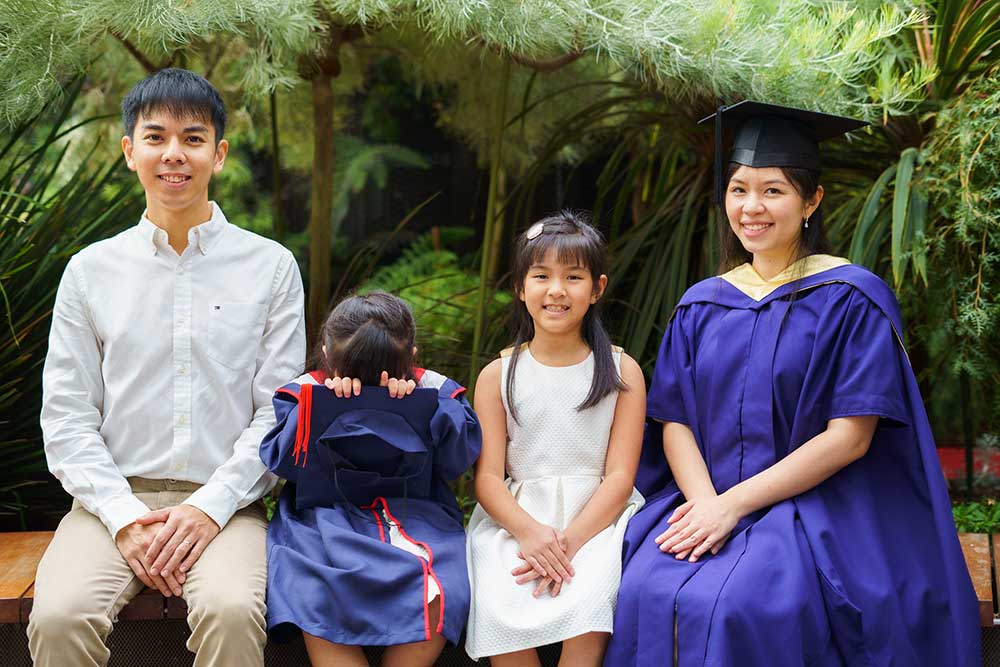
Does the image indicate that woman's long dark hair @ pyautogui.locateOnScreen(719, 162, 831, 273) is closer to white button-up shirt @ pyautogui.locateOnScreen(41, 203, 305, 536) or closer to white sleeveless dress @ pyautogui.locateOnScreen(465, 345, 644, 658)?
white sleeveless dress @ pyautogui.locateOnScreen(465, 345, 644, 658)

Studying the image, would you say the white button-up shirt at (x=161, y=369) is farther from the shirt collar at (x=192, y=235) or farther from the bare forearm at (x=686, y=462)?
the bare forearm at (x=686, y=462)

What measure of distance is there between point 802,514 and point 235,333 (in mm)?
1380

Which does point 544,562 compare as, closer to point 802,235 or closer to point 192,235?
point 802,235

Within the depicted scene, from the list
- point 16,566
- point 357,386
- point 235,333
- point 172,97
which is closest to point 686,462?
point 357,386

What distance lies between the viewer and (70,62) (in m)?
2.93

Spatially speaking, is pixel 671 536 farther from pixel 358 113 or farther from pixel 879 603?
pixel 358 113

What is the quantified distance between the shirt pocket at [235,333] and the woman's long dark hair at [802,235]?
1.18 metres

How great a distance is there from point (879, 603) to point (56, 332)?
1.95 metres

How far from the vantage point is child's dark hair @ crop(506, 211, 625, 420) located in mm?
2656

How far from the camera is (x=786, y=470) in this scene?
2.43 metres

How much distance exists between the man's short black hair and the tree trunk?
1146 millimetres

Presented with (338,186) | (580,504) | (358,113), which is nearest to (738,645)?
(580,504)

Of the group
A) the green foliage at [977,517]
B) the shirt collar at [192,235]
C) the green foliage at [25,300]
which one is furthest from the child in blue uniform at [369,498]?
the green foliage at [977,517]

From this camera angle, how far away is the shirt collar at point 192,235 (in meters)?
2.63
